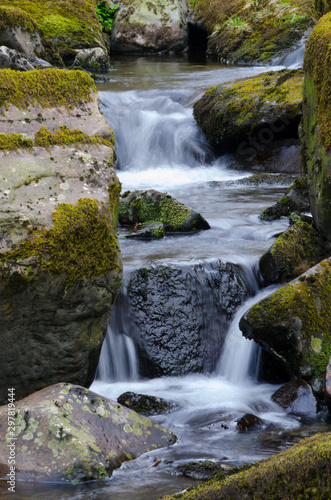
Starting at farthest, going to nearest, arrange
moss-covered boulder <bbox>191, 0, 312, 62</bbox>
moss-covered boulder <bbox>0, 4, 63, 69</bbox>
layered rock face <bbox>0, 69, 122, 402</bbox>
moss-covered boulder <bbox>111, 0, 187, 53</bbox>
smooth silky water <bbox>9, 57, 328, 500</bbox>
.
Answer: moss-covered boulder <bbox>111, 0, 187, 53</bbox>
moss-covered boulder <bbox>191, 0, 312, 62</bbox>
moss-covered boulder <bbox>0, 4, 63, 69</bbox>
layered rock face <bbox>0, 69, 122, 402</bbox>
smooth silky water <bbox>9, 57, 328, 500</bbox>

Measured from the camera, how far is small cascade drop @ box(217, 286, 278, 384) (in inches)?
207

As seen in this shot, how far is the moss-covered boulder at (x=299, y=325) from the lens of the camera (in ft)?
15.4

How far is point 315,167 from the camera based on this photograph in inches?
238

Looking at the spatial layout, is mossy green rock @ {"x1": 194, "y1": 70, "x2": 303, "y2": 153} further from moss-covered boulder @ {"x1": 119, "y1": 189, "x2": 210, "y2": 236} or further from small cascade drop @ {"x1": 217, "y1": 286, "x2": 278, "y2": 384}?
small cascade drop @ {"x1": 217, "y1": 286, "x2": 278, "y2": 384}

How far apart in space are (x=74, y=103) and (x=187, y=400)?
261cm

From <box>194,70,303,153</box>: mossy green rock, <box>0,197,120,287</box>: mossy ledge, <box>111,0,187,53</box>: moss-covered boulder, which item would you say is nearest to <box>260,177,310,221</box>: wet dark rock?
<box>194,70,303,153</box>: mossy green rock

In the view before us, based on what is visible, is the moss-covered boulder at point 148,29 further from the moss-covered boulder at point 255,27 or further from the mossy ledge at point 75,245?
the mossy ledge at point 75,245

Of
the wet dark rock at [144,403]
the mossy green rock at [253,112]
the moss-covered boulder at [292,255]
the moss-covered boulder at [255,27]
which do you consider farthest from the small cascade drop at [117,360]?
the moss-covered boulder at [255,27]

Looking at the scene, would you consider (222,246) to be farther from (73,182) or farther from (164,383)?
(73,182)

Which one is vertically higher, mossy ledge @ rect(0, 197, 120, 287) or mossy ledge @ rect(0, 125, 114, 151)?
mossy ledge @ rect(0, 125, 114, 151)

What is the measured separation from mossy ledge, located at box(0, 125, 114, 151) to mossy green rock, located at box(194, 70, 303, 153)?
686 centimetres

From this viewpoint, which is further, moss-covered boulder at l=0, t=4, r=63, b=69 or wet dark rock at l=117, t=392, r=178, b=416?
moss-covered boulder at l=0, t=4, r=63, b=69

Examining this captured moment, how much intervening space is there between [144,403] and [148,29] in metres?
19.1

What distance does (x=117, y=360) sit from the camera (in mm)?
5305
